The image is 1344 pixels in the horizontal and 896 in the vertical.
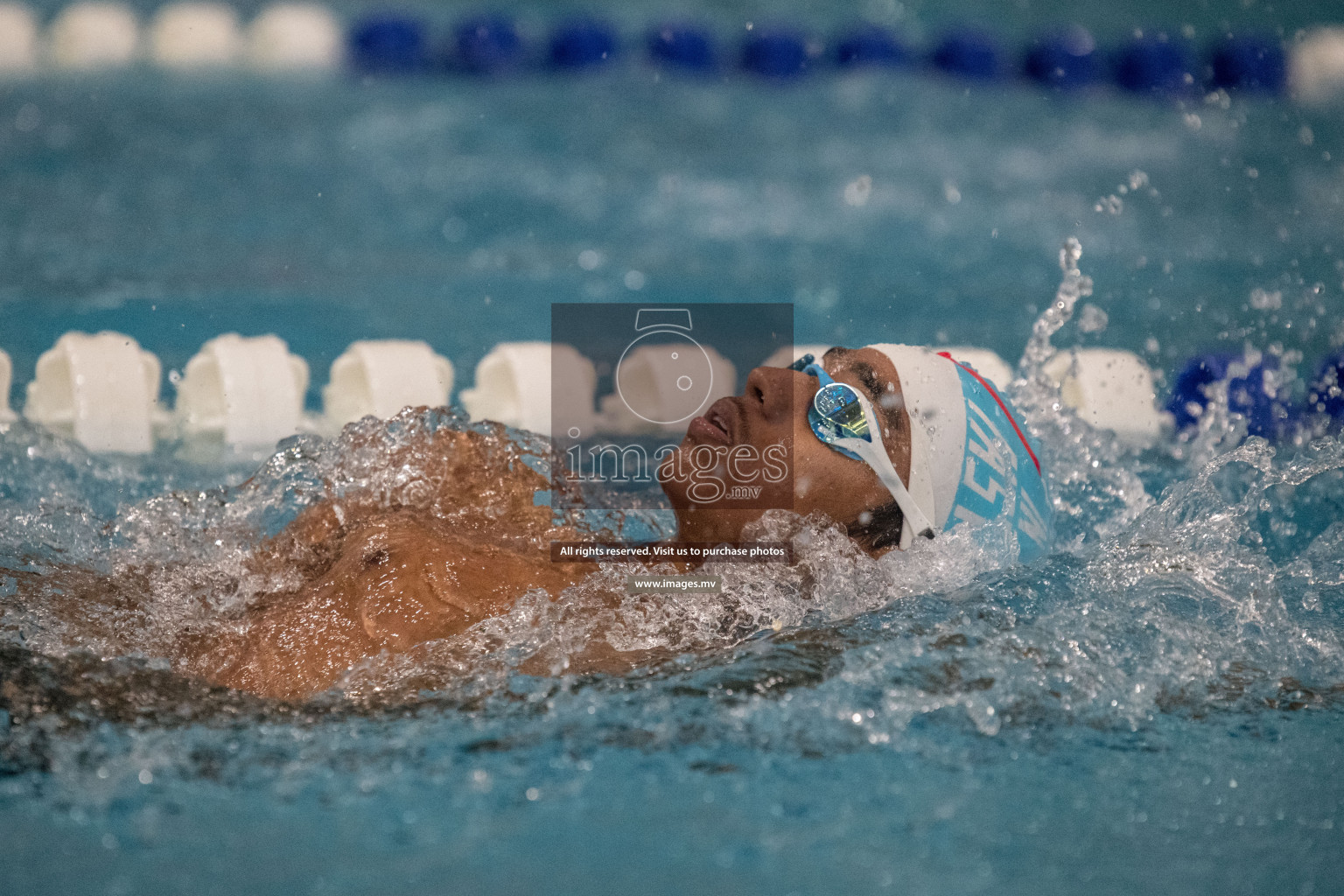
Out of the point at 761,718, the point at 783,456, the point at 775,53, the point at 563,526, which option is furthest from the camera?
the point at 775,53

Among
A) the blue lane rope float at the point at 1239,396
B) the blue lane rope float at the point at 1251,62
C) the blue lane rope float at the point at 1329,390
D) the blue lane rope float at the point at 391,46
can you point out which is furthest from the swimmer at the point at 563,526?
the blue lane rope float at the point at 1251,62

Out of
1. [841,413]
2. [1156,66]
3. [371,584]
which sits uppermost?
[1156,66]

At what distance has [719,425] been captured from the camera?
1.84 metres

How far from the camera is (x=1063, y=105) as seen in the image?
658 centimetres

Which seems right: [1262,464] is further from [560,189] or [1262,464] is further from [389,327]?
[560,189]

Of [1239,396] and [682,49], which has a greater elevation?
[682,49]

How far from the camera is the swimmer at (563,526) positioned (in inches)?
62.4

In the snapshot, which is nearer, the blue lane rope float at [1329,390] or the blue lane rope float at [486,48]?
the blue lane rope float at [1329,390]

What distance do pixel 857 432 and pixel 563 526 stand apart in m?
0.65

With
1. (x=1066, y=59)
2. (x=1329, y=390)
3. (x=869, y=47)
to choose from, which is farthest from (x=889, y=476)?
(x=1066, y=59)

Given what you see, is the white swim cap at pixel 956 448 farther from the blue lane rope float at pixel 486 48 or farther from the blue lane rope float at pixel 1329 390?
the blue lane rope float at pixel 486 48

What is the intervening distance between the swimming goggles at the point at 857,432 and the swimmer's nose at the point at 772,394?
0.14ft

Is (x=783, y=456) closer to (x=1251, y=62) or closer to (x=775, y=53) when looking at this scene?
(x=775, y=53)

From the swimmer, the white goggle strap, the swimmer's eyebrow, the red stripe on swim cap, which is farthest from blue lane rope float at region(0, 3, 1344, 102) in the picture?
the white goggle strap
